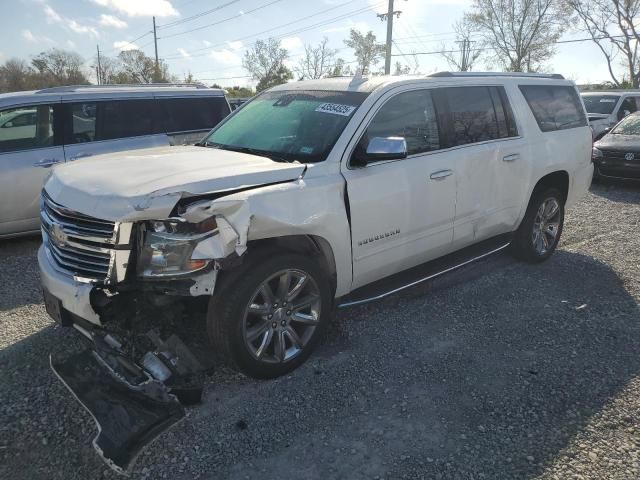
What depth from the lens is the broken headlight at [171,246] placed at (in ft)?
9.04

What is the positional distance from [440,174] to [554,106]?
2271 millimetres

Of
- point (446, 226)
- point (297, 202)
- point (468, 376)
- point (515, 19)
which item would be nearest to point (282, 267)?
point (297, 202)

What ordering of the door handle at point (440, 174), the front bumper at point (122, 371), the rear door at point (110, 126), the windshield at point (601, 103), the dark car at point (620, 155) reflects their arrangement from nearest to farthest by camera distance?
the front bumper at point (122, 371) < the door handle at point (440, 174) < the rear door at point (110, 126) < the dark car at point (620, 155) < the windshield at point (601, 103)

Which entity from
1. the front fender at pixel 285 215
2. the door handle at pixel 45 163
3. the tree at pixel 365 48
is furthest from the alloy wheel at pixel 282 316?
the tree at pixel 365 48

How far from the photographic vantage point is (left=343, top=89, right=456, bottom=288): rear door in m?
3.56

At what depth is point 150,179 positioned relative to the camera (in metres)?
2.95

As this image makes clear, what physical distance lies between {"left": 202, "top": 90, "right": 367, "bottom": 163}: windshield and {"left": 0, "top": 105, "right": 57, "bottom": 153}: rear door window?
2921 mm

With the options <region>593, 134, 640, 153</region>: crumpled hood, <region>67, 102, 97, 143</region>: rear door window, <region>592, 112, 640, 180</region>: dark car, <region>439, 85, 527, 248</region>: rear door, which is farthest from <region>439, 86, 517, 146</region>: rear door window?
<region>593, 134, 640, 153</region>: crumpled hood

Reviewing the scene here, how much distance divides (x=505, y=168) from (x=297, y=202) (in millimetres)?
2474

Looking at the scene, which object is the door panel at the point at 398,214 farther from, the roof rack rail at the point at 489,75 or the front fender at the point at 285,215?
the roof rack rail at the point at 489,75

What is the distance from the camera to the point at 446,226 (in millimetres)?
4246

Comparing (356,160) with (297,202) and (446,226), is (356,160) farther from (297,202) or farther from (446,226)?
(446,226)

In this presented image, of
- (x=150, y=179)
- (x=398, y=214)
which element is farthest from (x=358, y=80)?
(x=150, y=179)

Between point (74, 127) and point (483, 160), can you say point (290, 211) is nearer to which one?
point (483, 160)
